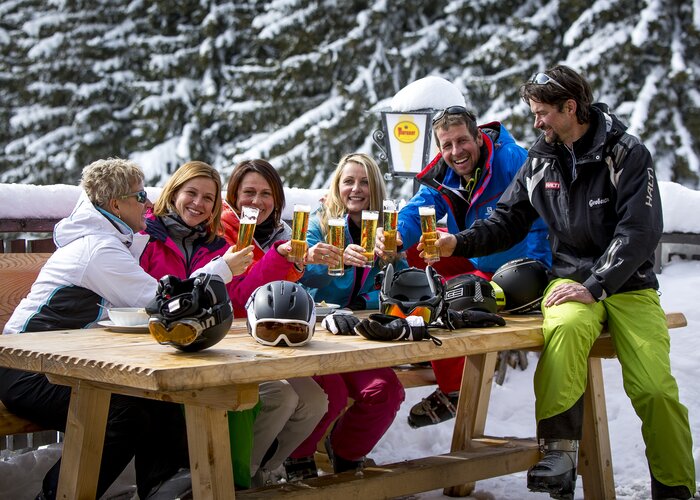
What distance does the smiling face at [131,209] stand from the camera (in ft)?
13.0

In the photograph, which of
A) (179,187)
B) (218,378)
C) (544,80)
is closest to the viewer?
(218,378)

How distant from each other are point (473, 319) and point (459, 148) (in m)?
1.44

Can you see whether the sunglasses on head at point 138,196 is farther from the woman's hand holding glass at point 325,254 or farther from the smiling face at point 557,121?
the smiling face at point 557,121

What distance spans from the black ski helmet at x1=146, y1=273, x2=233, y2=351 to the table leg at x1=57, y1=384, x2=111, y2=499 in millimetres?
444

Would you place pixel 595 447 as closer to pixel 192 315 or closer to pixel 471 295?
pixel 471 295

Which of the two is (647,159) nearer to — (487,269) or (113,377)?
(487,269)

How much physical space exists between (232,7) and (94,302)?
64.6ft

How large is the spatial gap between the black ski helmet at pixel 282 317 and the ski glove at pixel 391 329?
0.81 feet

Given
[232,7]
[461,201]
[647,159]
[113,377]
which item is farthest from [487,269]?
[232,7]

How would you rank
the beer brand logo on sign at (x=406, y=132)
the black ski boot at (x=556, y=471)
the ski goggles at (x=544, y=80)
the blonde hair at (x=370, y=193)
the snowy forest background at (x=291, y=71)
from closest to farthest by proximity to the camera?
1. the black ski boot at (x=556, y=471)
2. the ski goggles at (x=544, y=80)
3. the blonde hair at (x=370, y=193)
4. the beer brand logo on sign at (x=406, y=132)
5. the snowy forest background at (x=291, y=71)

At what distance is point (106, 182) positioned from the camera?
3.95 metres

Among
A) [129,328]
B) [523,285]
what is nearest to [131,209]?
[129,328]

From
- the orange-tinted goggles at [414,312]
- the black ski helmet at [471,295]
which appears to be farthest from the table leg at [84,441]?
the black ski helmet at [471,295]

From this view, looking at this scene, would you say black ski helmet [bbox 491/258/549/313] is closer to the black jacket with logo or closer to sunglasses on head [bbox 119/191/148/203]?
the black jacket with logo
